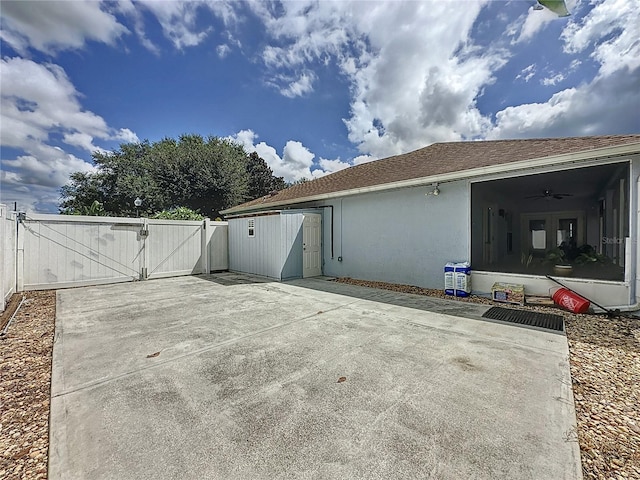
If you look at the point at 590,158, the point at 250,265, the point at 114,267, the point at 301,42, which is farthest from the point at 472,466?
the point at 301,42

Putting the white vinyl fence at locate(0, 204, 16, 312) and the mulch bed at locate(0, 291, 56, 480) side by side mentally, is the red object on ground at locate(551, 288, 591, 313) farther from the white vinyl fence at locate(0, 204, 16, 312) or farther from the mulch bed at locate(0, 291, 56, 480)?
the white vinyl fence at locate(0, 204, 16, 312)

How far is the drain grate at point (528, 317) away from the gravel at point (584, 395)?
0.51 ft

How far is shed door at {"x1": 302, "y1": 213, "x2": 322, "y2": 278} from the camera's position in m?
9.13

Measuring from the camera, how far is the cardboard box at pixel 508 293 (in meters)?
5.41

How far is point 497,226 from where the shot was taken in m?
11.1

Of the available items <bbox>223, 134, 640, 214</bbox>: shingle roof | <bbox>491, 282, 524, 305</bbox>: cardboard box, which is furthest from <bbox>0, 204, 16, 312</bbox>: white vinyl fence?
<bbox>491, 282, 524, 305</bbox>: cardboard box

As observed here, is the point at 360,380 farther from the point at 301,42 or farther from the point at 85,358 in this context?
the point at 301,42

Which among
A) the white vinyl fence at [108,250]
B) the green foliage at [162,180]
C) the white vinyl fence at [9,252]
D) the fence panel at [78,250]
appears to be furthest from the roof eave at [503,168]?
the green foliage at [162,180]

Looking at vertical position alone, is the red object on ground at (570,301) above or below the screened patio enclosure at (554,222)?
below

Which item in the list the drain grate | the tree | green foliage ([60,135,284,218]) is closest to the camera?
the drain grate

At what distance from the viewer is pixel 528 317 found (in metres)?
4.59

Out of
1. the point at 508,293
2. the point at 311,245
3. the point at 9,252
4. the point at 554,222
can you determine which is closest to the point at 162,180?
the point at 9,252

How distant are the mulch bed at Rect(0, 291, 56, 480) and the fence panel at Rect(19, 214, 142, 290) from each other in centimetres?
346

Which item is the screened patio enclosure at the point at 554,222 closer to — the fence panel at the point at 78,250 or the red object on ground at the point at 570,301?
the red object on ground at the point at 570,301
